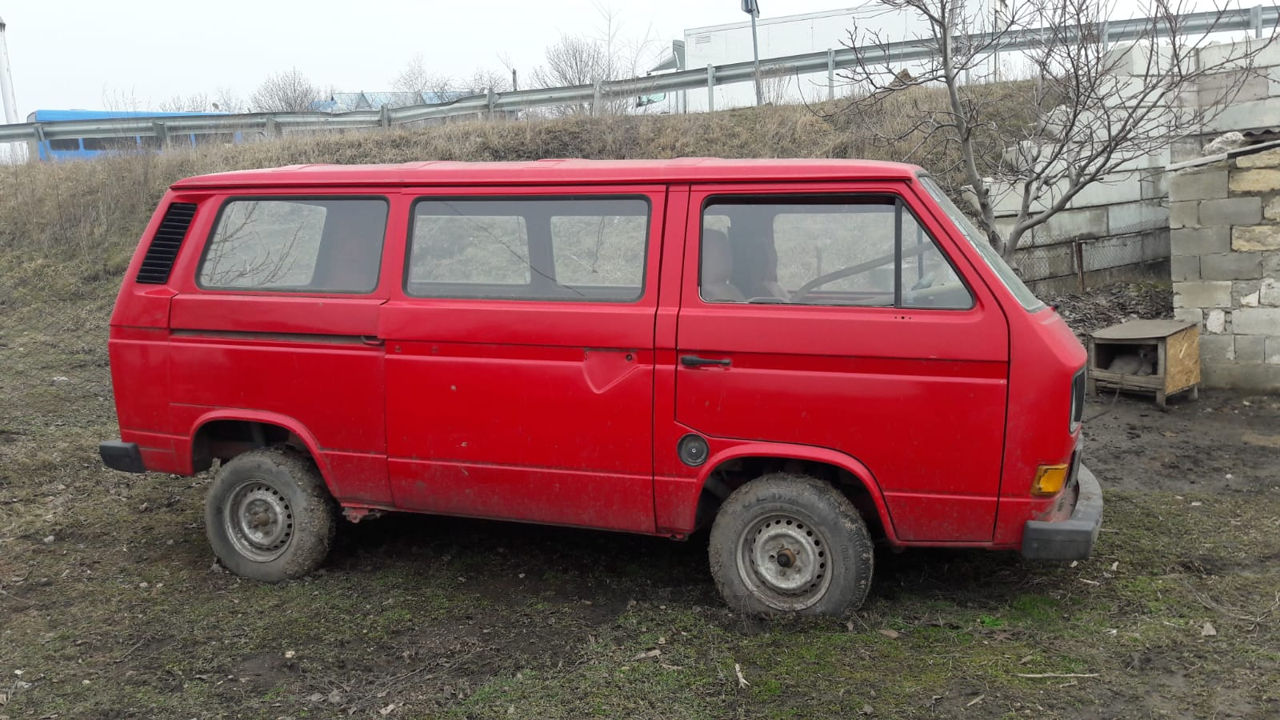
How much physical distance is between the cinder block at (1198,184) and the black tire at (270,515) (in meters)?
8.11

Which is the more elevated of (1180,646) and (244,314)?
(244,314)

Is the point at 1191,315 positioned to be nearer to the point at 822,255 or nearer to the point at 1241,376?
the point at 1241,376

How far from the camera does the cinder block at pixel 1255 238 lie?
8812 mm

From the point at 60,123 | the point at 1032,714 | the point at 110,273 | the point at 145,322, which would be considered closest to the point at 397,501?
the point at 145,322

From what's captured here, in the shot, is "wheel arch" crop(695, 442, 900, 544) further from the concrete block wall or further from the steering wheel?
the concrete block wall

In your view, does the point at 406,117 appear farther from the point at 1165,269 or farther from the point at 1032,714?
the point at 1032,714

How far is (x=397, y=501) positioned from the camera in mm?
4930

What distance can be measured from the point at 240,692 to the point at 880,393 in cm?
288

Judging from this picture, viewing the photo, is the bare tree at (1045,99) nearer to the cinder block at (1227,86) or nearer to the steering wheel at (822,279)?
the cinder block at (1227,86)

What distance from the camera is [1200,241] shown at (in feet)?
30.0

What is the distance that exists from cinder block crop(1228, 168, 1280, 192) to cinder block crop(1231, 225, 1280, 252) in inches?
13.2

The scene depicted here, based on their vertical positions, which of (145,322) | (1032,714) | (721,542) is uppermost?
(145,322)

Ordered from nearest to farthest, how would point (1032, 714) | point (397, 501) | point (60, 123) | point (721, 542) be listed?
point (1032, 714) → point (721, 542) → point (397, 501) → point (60, 123)

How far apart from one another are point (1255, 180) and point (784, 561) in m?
6.98
